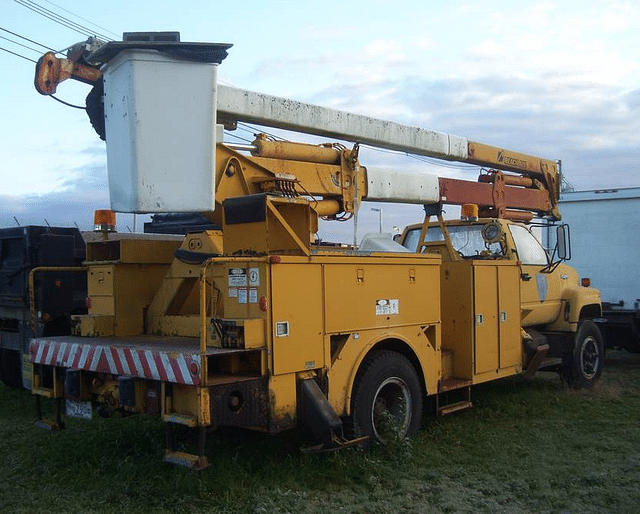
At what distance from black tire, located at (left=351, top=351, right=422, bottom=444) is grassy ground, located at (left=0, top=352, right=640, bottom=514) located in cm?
18

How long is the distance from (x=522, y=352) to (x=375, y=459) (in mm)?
3351

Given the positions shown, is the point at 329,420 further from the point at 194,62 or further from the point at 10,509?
the point at 194,62

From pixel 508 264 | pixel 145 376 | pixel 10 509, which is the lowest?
pixel 10 509

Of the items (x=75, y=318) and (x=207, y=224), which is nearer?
(x=75, y=318)

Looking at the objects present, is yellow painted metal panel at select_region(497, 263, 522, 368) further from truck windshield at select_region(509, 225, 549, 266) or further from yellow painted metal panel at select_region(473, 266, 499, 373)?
truck windshield at select_region(509, 225, 549, 266)

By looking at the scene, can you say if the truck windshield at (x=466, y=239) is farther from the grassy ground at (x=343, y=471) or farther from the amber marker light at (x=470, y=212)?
the grassy ground at (x=343, y=471)

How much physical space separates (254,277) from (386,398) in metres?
2.04

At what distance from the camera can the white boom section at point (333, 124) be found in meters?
6.67

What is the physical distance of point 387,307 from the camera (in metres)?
6.74

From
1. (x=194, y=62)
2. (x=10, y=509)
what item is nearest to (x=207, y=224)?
(x=194, y=62)

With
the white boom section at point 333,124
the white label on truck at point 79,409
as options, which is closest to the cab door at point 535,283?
the white boom section at point 333,124

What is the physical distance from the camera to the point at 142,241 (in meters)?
7.12

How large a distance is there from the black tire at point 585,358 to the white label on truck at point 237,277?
5778 mm

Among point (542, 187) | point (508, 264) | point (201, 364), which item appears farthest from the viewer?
point (542, 187)
